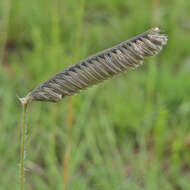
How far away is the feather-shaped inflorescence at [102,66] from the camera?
36.6 inches

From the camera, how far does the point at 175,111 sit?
2877mm

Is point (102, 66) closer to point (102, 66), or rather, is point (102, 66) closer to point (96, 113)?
point (102, 66)

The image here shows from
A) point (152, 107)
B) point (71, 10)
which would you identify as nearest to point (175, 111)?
point (152, 107)

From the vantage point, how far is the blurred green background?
2264 millimetres

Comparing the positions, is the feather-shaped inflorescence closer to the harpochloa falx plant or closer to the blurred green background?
the harpochloa falx plant

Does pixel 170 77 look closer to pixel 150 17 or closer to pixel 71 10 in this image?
pixel 150 17

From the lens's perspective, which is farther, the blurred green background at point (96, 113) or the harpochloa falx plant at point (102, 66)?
the blurred green background at point (96, 113)

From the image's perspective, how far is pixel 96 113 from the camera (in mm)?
2908

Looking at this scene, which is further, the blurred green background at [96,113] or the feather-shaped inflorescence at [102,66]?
the blurred green background at [96,113]

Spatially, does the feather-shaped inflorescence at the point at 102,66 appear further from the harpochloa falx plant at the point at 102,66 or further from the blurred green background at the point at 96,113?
the blurred green background at the point at 96,113

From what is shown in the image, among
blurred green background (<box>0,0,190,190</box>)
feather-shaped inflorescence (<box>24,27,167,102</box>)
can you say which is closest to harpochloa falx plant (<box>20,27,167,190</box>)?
feather-shaped inflorescence (<box>24,27,167,102</box>)

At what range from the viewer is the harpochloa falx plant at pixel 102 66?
3.05 feet

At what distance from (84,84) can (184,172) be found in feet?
5.67

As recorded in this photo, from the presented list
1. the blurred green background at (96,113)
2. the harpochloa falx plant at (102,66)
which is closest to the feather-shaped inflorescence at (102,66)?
the harpochloa falx plant at (102,66)
